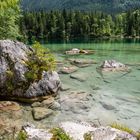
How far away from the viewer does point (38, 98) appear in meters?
26.0

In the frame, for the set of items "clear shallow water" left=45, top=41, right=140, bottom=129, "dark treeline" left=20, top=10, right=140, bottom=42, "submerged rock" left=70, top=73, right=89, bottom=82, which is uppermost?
"clear shallow water" left=45, top=41, right=140, bottom=129

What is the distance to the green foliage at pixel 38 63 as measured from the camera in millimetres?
27186

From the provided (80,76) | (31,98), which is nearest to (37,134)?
(31,98)

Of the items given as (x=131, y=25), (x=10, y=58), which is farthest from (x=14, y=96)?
(x=131, y=25)

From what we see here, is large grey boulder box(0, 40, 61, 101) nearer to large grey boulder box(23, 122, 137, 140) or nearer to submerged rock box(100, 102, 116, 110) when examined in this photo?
submerged rock box(100, 102, 116, 110)

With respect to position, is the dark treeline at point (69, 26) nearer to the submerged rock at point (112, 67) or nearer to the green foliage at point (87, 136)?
the submerged rock at point (112, 67)

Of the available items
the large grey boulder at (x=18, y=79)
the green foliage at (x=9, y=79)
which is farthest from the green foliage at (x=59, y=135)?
the green foliage at (x=9, y=79)

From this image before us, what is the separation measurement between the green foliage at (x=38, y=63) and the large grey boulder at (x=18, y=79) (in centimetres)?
32

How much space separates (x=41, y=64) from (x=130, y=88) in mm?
8790

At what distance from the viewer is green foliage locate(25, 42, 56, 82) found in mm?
27186

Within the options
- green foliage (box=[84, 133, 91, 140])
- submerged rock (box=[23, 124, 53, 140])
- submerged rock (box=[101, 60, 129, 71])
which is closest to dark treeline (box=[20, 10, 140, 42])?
submerged rock (box=[101, 60, 129, 71])

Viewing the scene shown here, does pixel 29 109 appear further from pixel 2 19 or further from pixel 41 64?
pixel 2 19

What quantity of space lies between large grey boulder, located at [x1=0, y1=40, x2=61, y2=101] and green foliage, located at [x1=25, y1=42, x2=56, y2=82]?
1.06 feet

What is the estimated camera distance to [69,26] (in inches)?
5640
